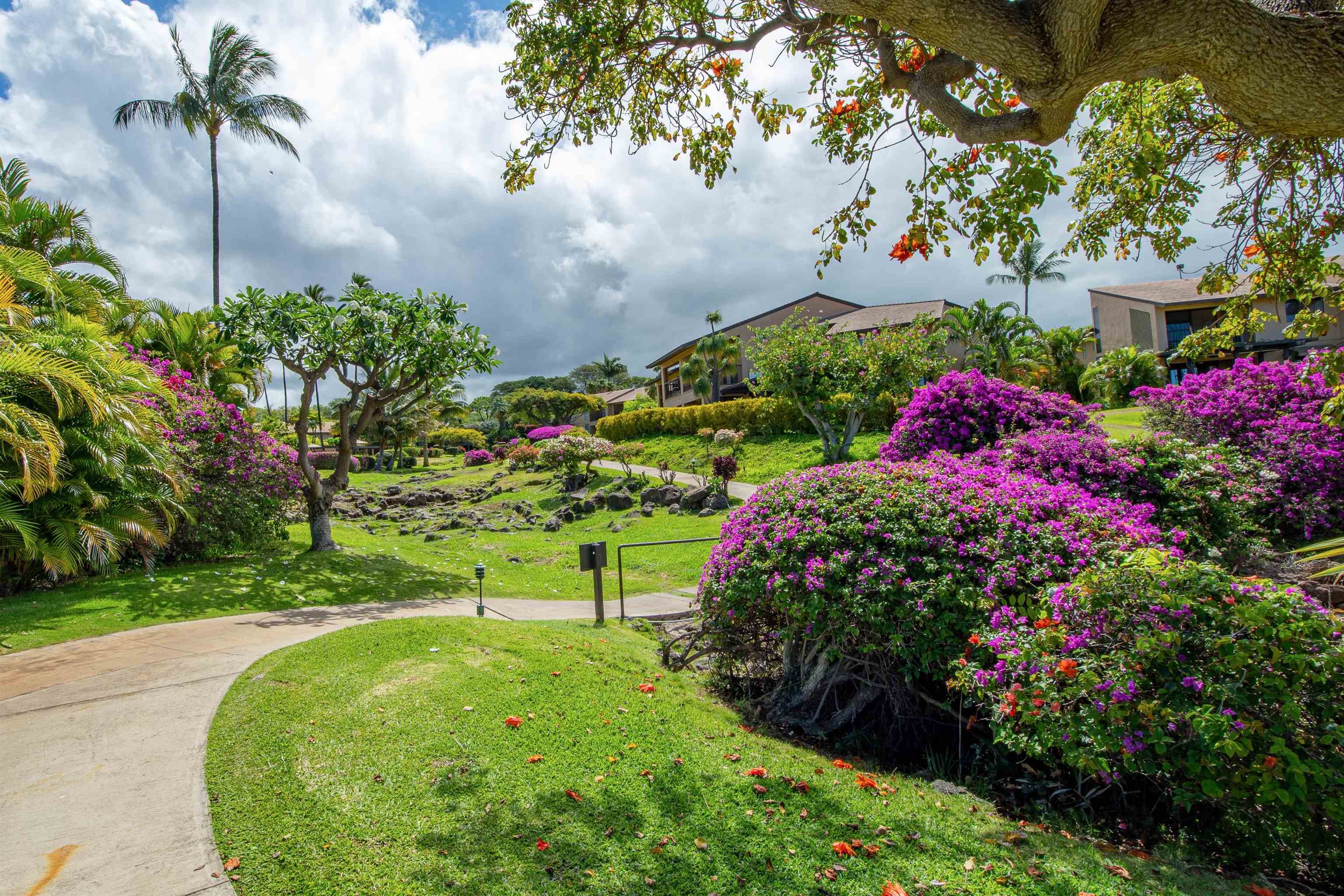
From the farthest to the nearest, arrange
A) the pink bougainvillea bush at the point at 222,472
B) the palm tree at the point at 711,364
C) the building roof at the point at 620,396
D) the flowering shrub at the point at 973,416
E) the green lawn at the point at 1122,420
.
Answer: the building roof at the point at 620,396 → the palm tree at the point at 711,364 → the green lawn at the point at 1122,420 → the pink bougainvillea bush at the point at 222,472 → the flowering shrub at the point at 973,416

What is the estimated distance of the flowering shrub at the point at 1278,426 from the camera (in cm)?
795

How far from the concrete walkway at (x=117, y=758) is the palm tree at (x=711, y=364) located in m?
36.4

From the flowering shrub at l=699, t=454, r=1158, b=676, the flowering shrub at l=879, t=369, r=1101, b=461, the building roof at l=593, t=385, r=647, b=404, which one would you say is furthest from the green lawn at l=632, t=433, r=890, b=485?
the building roof at l=593, t=385, r=647, b=404

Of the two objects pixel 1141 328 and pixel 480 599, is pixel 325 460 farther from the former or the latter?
pixel 1141 328

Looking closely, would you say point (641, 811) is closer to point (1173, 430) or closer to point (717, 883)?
point (717, 883)

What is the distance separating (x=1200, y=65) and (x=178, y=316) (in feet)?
68.8

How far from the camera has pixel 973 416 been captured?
10.4 metres

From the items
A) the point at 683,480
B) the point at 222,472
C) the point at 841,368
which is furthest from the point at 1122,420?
the point at 222,472

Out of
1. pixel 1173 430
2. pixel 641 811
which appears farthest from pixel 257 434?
pixel 1173 430

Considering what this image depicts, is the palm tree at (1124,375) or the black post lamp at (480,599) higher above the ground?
the palm tree at (1124,375)

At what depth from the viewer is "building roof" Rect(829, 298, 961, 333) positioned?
1481 inches

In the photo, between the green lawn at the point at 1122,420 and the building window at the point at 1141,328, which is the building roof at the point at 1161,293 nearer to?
the building window at the point at 1141,328

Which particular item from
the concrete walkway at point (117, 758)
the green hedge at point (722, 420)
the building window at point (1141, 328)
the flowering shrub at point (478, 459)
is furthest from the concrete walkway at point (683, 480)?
the building window at point (1141, 328)

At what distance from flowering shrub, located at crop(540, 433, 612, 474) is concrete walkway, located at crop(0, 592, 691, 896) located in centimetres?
1902
